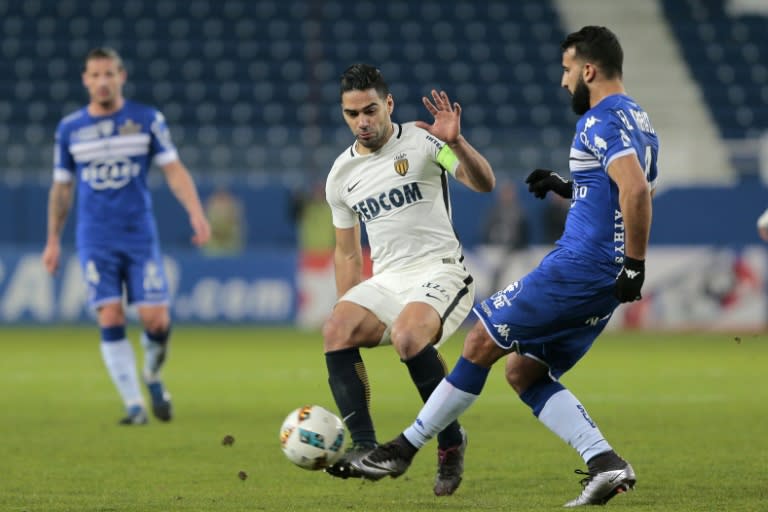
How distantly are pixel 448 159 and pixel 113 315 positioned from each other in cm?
378

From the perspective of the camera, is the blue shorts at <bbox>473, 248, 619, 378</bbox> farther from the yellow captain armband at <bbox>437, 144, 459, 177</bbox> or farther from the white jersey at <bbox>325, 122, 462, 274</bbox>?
the white jersey at <bbox>325, 122, 462, 274</bbox>

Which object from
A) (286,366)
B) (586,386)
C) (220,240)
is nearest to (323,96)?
(220,240)

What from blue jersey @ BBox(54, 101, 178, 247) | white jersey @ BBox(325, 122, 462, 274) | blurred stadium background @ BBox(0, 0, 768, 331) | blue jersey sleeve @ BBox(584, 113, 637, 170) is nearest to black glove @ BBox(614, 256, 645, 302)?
blue jersey sleeve @ BBox(584, 113, 637, 170)

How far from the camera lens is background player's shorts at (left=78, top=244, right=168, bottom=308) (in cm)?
988

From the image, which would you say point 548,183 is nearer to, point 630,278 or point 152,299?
point 630,278

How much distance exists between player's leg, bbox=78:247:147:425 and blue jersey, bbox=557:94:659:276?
4.47 metres

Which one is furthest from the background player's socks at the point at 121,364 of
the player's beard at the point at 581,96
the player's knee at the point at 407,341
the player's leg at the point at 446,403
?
the player's beard at the point at 581,96

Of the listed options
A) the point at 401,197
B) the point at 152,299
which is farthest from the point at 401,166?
the point at 152,299

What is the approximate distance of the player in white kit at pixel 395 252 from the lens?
6.79 m

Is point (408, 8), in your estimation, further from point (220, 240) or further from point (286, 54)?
point (220, 240)

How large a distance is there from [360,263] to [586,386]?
5.62 meters

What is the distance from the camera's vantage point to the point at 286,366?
1452cm

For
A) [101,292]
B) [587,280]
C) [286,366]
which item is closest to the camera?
[587,280]

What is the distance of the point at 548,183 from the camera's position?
6773 millimetres
